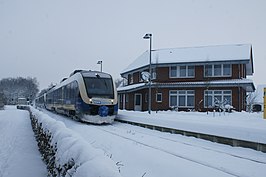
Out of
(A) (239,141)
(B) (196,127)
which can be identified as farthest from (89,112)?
(A) (239,141)

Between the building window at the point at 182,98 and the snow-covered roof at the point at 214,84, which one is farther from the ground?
the snow-covered roof at the point at 214,84

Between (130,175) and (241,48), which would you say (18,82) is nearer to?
(241,48)

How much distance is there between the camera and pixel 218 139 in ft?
36.3

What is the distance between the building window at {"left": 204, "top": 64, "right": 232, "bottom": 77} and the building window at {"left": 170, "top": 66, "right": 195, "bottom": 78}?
159cm

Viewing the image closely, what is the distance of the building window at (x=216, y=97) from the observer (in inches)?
1161

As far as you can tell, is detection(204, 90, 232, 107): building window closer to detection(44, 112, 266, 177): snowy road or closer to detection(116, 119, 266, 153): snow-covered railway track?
detection(116, 119, 266, 153): snow-covered railway track

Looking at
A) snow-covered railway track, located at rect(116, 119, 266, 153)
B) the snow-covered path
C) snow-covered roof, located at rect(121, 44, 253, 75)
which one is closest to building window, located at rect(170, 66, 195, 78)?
snow-covered roof, located at rect(121, 44, 253, 75)

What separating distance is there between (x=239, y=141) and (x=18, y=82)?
141042 millimetres

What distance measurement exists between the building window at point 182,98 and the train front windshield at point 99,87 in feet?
46.5

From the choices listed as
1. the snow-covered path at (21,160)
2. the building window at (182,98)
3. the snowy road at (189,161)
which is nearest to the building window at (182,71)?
the building window at (182,98)

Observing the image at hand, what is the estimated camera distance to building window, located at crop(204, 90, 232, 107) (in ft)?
96.7

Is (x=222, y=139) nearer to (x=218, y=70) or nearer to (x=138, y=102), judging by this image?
(x=218, y=70)

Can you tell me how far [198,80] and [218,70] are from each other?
7.71 feet

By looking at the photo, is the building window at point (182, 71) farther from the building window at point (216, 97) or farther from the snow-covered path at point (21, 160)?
the snow-covered path at point (21, 160)
